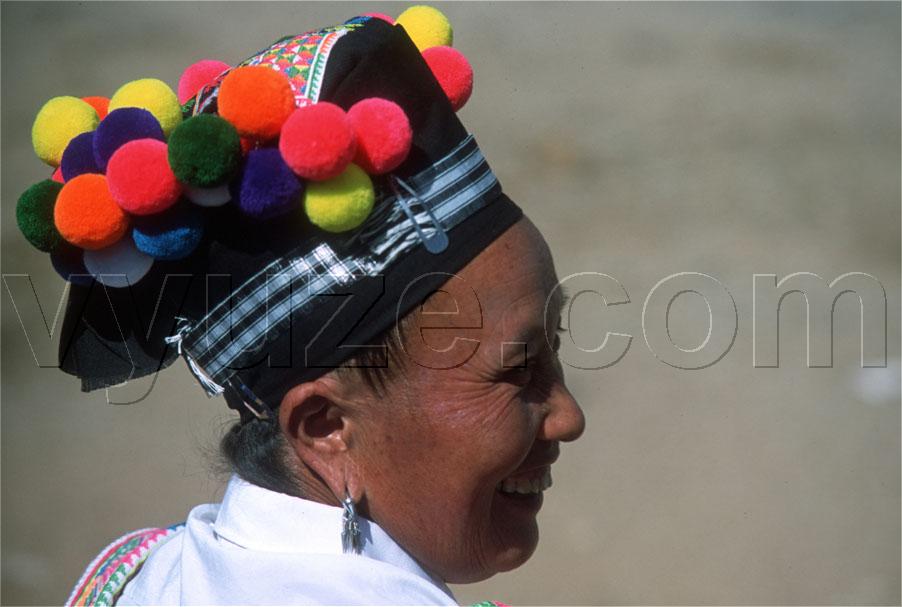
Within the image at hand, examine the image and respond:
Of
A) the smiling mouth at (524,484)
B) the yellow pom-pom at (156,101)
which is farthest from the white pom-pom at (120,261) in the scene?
the smiling mouth at (524,484)

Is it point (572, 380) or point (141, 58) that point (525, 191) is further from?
point (141, 58)

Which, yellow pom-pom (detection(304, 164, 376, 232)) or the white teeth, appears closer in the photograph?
yellow pom-pom (detection(304, 164, 376, 232))

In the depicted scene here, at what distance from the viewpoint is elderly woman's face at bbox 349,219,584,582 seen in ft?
7.10

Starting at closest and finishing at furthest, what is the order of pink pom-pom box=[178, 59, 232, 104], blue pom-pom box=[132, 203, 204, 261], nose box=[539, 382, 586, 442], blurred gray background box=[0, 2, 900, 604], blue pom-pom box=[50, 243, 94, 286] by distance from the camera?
blue pom-pom box=[132, 203, 204, 261] < blue pom-pom box=[50, 243, 94, 286] < nose box=[539, 382, 586, 442] < pink pom-pom box=[178, 59, 232, 104] < blurred gray background box=[0, 2, 900, 604]

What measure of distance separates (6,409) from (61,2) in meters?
6.06

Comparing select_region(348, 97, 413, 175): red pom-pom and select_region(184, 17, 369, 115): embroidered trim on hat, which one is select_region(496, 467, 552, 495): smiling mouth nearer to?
select_region(348, 97, 413, 175): red pom-pom

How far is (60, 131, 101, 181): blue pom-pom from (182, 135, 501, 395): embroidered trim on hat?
378 millimetres

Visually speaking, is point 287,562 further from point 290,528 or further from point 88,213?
point 88,213

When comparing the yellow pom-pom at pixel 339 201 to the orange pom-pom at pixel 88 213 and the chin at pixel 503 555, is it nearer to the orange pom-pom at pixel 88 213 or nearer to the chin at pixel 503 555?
the orange pom-pom at pixel 88 213

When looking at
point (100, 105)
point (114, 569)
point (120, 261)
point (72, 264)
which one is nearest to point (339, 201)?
point (120, 261)

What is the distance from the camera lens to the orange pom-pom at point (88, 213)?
6.77 ft

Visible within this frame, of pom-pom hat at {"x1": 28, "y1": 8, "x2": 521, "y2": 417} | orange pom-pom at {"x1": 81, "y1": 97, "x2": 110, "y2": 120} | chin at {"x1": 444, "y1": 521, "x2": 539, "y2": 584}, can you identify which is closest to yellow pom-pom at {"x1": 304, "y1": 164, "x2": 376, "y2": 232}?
pom-pom hat at {"x1": 28, "y1": 8, "x2": 521, "y2": 417}

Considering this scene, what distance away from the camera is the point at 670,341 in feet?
22.7

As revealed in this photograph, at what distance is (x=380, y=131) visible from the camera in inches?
82.2
